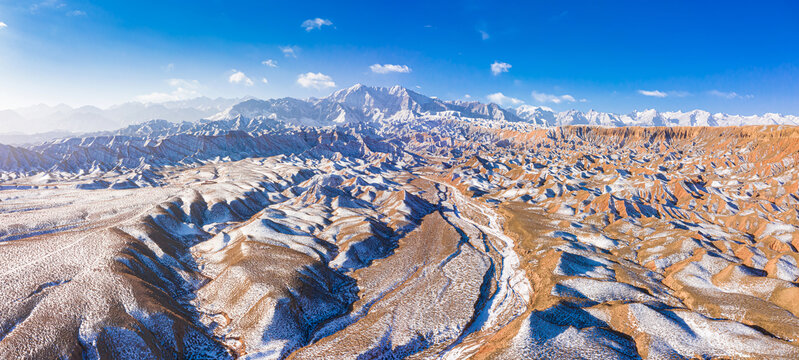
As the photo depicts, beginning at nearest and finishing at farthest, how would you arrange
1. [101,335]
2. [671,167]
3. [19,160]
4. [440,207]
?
[101,335]
[440,207]
[19,160]
[671,167]

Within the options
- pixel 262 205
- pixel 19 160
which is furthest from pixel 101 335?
pixel 19 160

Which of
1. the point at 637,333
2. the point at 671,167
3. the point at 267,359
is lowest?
the point at 267,359

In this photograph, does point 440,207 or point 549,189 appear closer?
point 440,207

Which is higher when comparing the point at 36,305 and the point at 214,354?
the point at 36,305

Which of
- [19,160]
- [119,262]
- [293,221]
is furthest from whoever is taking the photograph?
[19,160]

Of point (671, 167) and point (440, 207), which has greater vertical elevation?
point (671, 167)

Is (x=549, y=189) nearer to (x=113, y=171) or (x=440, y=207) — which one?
(x=440, y=207)

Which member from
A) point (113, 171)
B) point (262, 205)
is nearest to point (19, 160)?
point (113, 171)

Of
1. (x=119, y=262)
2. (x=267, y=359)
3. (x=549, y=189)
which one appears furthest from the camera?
(x=549, y=189)

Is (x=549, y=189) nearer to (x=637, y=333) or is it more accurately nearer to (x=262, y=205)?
(x=637, y=333)
